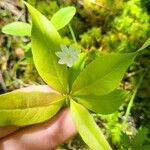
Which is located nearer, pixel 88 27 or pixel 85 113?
pixel 85 113

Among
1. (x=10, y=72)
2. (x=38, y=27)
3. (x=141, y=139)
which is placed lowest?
(x=141, y=139)

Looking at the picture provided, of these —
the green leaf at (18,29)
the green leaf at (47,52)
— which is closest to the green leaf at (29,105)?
the green leaf at (47,52)

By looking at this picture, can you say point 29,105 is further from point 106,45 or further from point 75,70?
point 106,45

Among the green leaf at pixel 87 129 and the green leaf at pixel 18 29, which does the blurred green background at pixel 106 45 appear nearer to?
the green leaf at pixel 18 29

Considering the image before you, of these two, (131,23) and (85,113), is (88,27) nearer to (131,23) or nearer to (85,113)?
(131,23)

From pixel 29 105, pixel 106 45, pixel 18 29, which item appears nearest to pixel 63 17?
pixel 18 29

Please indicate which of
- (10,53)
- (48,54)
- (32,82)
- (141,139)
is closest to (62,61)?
(48,54)

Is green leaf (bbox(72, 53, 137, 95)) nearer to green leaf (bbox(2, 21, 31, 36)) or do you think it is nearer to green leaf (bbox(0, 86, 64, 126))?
green leaf (bbox(0, 86, 64, 126))

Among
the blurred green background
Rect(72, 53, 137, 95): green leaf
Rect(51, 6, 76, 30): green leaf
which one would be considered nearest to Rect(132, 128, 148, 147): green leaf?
the blurred green background
